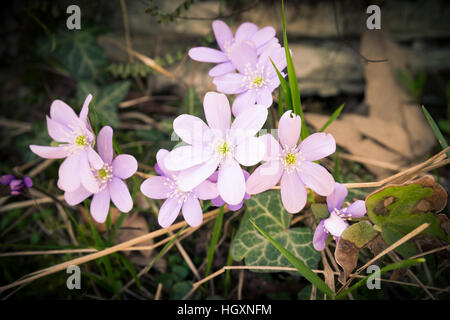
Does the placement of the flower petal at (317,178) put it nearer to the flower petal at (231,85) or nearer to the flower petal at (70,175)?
the flower petal at (231,85)

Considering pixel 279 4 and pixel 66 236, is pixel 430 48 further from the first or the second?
pixel 66 236

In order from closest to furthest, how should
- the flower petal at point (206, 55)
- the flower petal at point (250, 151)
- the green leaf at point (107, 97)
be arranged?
the flower petal at point (250, 151), the flower petal at point (206, 55), the green leaf at point (107, 97)

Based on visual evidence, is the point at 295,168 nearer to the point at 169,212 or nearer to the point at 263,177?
the point at 263,177

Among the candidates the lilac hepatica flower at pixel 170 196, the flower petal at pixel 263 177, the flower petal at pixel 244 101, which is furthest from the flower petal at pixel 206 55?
the flower petal at pixel 263 177

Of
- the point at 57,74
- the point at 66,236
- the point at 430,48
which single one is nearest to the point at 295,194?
the point at 66,236

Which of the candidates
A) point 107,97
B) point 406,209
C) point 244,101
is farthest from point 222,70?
point 107,97

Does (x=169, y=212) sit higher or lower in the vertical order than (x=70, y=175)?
lower

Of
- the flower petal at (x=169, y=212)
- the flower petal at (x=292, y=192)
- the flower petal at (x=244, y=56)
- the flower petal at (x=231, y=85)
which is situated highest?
the flower petal at (x=244, y=56)

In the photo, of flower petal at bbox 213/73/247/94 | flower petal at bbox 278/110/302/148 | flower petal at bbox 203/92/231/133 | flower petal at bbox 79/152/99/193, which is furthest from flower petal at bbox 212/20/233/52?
flower petal at bbox 79/152/99/193
